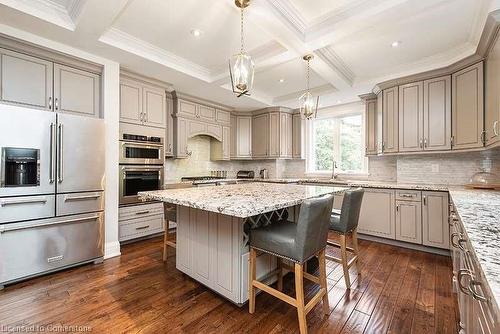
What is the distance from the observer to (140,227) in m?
3.48

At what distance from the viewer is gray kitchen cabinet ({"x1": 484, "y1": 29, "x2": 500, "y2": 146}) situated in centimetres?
224

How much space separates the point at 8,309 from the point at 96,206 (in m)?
A: 1.11

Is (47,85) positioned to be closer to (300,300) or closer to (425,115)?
(300,300)

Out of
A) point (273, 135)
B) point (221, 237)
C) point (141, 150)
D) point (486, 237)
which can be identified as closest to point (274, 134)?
point (273, 135)

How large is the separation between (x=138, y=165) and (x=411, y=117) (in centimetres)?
416

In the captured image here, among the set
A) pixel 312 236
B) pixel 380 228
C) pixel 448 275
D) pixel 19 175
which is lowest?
pixel 448 275

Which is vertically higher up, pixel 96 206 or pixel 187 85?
pixel 187 85

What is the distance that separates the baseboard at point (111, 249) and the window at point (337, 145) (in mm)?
4047

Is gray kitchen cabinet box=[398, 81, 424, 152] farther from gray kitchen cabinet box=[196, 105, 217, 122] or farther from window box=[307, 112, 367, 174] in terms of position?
gray kitchen cabinet box=[196, 105, 217, 122]

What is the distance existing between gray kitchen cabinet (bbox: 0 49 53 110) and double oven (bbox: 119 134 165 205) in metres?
0.95

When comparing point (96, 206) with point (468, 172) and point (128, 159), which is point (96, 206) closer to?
point (128, 159)

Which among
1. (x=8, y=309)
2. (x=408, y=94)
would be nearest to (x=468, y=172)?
(x=408, y=94)

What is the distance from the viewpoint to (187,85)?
3.92 m

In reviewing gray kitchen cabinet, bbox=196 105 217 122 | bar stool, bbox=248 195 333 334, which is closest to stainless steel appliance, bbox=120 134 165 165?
gray kitchen cabinet, bbox=196 105 217 122
